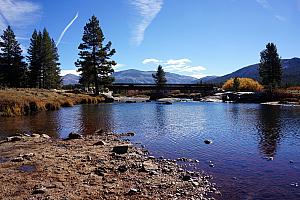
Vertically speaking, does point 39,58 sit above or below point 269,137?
above

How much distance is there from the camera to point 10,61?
88.1m

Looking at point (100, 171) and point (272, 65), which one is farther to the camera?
point (272, 65)

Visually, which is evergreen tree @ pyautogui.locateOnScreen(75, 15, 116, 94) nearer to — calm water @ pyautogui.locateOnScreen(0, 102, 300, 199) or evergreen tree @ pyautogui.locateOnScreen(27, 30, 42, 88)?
evergreen tree @ pyautogui.locateOnScreen(27, 30, 42, 88)

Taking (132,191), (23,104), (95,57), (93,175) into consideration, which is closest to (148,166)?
(93,175)

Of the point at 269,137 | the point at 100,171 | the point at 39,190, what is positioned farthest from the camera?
the point at 269,137

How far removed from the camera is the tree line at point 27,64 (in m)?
87.3

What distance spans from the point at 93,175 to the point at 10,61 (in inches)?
3220

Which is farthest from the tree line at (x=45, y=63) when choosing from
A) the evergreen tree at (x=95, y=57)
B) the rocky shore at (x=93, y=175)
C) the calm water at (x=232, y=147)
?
the rocky shore at (x=93, y=175)

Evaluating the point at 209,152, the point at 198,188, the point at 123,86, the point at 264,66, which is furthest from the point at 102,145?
the point at 264,66

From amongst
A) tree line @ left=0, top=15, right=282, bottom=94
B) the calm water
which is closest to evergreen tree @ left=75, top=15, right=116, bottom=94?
tree line @ left=0, top=15, right=282, bottom=94

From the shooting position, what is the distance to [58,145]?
2308 cm

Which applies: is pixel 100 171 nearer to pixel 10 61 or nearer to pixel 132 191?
pixel 132 191

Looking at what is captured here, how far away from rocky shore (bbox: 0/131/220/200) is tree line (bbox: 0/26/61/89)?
235 ft

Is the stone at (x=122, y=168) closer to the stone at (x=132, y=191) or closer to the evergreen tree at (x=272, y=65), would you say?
the stone at (x=132, y=191)
